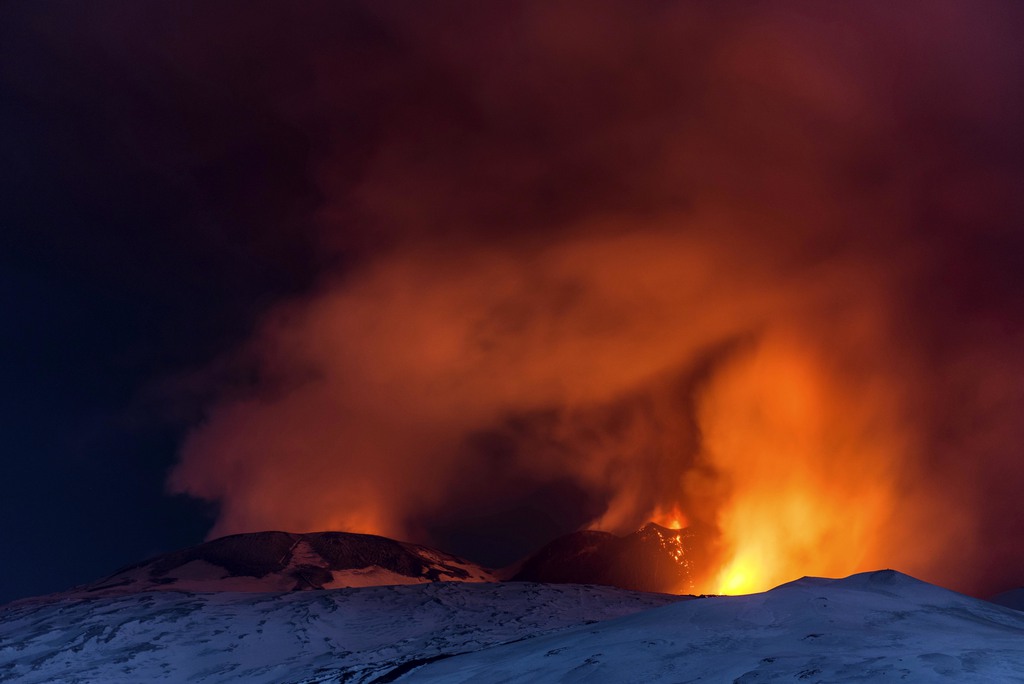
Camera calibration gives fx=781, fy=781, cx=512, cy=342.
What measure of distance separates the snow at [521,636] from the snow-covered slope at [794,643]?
0.10 metres

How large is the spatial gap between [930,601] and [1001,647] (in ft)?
39.6

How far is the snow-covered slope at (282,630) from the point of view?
51556 mm

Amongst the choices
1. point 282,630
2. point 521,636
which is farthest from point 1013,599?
point 282,630

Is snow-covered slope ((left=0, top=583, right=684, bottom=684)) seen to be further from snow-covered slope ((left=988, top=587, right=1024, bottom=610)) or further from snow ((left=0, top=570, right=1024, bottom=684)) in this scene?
snow-covered slope ((left=988, top=587, right=1024, bottom=610))

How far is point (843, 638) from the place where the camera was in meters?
28.8

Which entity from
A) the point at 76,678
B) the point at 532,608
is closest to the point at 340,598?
the point at 532,608

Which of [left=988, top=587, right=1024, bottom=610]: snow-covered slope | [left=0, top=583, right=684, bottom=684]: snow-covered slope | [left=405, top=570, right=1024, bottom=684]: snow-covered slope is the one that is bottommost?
[left=405, top=570, right=1024, bottom=684]: snow-covered slope

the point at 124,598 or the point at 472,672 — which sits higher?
the point at 124,598

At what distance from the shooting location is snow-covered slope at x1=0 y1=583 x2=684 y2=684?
169ft

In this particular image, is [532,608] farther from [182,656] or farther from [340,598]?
[182,656]

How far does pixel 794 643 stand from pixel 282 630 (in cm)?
4746

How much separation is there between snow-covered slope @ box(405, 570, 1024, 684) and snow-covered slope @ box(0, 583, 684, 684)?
11141 millimetres

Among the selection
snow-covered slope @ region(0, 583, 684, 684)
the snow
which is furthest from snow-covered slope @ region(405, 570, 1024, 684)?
snow-covered slope @ region(0, 583, 684, 684)

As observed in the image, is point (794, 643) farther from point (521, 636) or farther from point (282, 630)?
point (282, 630)
